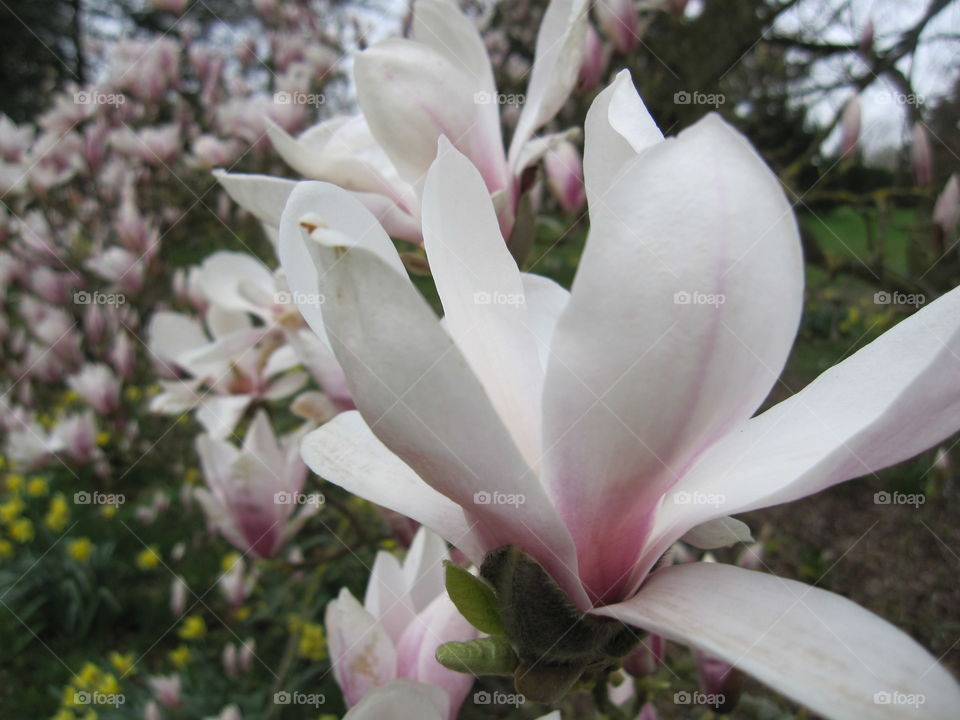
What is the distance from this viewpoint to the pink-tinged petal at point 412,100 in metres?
0.55

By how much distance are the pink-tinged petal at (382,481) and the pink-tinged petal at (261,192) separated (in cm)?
19

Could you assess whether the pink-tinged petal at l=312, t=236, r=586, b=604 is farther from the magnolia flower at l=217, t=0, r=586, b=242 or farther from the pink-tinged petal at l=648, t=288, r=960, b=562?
the magnolia flower at l=217, t=0, r=586, b=242

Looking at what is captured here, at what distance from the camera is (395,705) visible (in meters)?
0.39

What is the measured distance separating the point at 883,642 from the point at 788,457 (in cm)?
8

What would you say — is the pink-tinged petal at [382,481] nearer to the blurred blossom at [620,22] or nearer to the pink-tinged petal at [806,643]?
the pink-tinged petal at [806,643]

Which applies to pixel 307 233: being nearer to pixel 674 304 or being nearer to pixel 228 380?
pixel 674 304

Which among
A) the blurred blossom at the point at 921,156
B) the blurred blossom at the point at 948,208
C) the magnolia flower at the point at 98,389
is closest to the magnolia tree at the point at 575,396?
the blurred blossom at the point at 948,208

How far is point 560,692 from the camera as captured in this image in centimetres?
38

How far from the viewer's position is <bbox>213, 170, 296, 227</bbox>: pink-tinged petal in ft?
1.67

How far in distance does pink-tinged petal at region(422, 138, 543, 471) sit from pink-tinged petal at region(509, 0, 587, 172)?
26 cm

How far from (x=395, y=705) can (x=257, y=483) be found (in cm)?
71

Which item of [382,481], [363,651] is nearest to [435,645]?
[363,651]

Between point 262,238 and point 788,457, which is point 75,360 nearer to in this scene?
point 262,238

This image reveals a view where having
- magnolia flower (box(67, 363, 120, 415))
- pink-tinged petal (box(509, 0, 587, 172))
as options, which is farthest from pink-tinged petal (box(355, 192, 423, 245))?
magnolia flower (box(67, 363, 120, 415))
